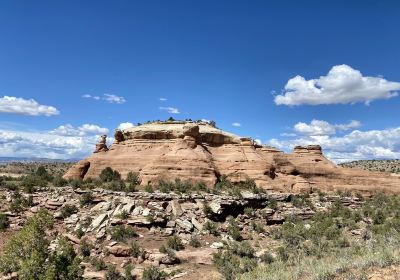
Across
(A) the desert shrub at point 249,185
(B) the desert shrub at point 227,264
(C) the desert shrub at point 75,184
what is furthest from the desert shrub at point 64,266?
(A) the desert shrub at point 249,185

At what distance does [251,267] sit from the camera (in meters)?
20.9

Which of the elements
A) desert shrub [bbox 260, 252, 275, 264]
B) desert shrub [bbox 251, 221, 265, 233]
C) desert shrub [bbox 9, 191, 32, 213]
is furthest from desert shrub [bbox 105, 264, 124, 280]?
desert shrub [bbox 251, 221, 265, 233]

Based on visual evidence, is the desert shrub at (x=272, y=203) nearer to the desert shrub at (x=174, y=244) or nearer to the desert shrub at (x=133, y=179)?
the desert shrub at (x=174, y=244)

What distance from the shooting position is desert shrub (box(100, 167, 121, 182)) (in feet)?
125

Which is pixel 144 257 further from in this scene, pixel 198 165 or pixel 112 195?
pixel 198 165

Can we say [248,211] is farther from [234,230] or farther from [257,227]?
[234,230]

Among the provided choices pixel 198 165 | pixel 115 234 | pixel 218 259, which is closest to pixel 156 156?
pixel 198 165

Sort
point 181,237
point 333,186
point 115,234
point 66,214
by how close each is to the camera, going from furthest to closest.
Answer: point 333,186
point 66,214
point 181,237
point 115,234

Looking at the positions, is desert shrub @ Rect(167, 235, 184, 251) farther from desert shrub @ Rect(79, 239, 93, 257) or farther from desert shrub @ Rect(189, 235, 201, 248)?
desert shrub @ Rect(79, 239, 93, 257)

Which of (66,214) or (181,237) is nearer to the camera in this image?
(181,237)

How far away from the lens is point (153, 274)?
2028cm

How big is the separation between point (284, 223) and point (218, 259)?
34.5ft

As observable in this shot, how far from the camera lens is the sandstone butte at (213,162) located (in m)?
37.7

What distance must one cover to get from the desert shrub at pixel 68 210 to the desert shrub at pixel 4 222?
3.47 meters
